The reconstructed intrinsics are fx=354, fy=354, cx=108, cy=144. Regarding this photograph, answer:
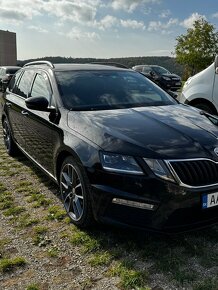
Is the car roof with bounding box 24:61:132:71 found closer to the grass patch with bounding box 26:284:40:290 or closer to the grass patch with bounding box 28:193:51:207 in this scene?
the grass patch with bounding box 28:193:51:207

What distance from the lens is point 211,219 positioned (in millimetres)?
2971

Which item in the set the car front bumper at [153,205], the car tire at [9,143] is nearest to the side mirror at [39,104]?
the car front bumper at [153,205]

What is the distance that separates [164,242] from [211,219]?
21.3 inches

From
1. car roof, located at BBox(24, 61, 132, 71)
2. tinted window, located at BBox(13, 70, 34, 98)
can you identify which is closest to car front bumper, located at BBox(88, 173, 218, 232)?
car roof, located at BBox(24, 61, 132, 71)

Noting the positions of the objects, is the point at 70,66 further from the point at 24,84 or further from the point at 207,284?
the point at 207,284

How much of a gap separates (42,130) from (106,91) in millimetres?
920

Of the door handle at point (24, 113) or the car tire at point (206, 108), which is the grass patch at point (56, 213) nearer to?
the door handle at point (24, 113)

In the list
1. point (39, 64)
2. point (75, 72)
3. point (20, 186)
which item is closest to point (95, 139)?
point (75, 72)

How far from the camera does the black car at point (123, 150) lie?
286cm

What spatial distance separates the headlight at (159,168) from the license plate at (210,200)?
322 mm

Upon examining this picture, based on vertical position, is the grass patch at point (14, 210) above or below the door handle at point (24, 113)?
below

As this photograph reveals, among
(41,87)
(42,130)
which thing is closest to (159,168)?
(42,130)

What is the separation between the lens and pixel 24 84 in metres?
5.55

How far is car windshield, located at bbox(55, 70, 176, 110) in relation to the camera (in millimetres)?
4023
